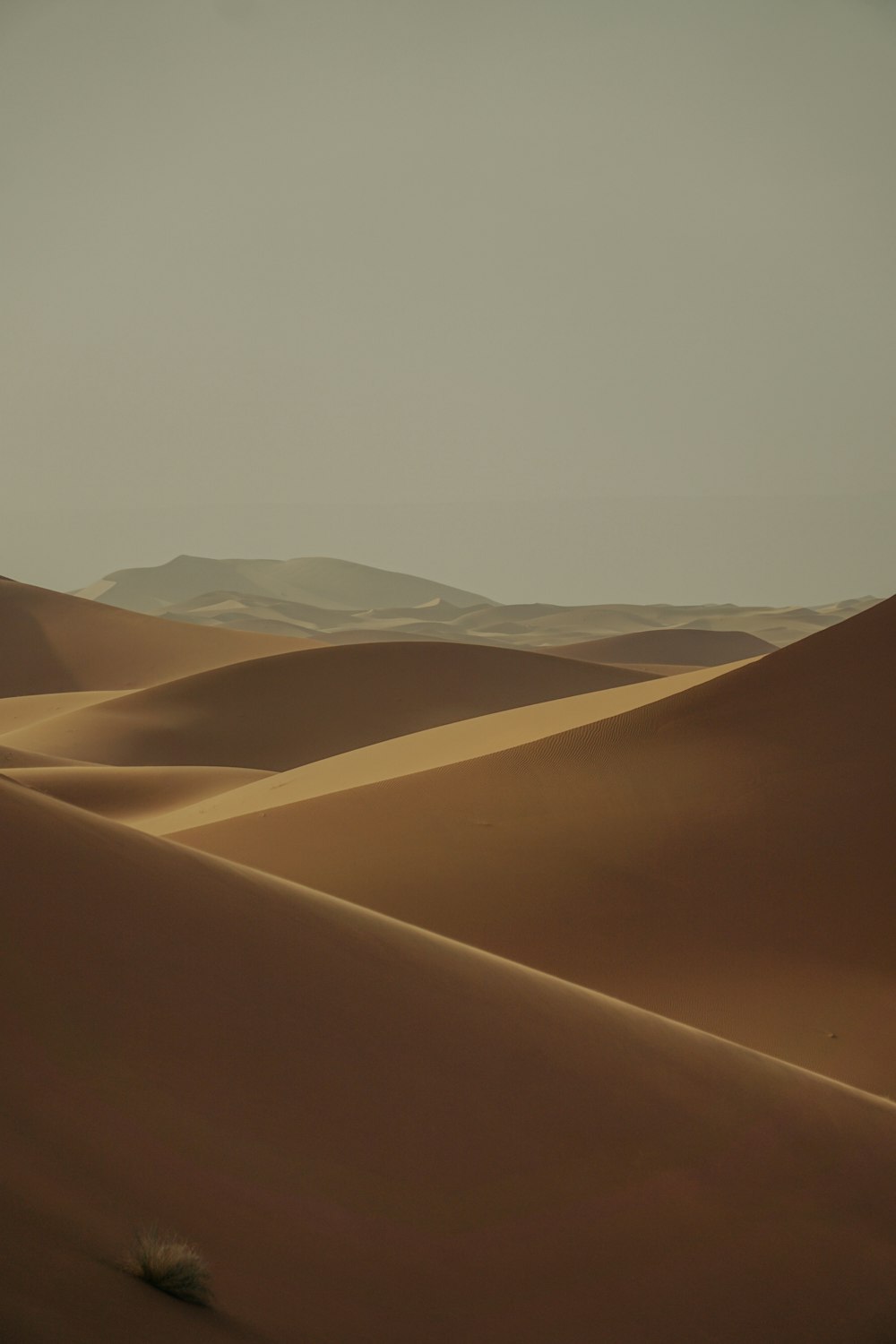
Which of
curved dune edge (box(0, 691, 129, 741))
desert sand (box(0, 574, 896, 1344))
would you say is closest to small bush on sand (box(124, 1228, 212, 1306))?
desert sand (box(0, 574, 896, 1344))

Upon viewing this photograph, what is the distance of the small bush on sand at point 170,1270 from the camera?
8.08 ft

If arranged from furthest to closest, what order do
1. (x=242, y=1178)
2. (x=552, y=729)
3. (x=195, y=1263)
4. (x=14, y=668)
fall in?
(x=14, y=668), (x=552, y=729), (x=242, y=1178), (x=195, y=1263)

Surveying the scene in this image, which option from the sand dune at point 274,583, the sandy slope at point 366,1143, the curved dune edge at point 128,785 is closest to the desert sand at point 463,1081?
the sandy slope at point 366,1143

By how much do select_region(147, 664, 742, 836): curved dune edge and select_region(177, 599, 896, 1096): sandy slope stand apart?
2.76 feet

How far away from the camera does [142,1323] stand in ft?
7.61

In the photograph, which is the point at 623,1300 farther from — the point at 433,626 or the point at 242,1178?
the point at 433,626

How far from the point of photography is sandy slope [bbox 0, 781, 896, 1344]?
9.15ft

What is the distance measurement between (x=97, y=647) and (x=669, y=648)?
91.4 feet

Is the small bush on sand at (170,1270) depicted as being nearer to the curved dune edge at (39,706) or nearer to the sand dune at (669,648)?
the curved dune edge at (39,706)

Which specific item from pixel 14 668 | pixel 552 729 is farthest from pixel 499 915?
pixel 14 668

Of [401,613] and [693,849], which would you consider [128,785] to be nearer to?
[693,849]

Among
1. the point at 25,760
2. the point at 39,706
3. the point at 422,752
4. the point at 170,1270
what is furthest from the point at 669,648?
the point at 170,1270

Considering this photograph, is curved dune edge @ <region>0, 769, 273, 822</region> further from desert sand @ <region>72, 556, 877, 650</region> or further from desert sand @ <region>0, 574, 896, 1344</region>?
desert sand @ <region>72, 556, 877, 650</region>

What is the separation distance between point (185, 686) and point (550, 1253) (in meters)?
23.3
